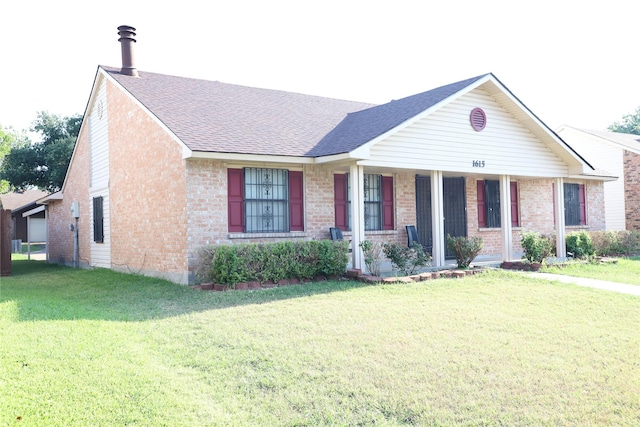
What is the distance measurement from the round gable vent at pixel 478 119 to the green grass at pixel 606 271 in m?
4.13

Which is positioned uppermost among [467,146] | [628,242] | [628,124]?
[628,124]

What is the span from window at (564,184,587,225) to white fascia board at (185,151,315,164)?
12.8 meters

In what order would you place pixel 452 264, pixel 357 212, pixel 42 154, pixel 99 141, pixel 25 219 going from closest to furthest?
pixel 357 212 → pixel 452 264 → pixel 99 141 → pixel 42 154 → pixel 25 219

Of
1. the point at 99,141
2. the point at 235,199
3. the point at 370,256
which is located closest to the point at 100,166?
the point at 99,141

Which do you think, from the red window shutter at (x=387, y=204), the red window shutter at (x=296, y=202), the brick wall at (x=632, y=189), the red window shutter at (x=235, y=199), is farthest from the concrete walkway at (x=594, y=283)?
the brick wall at (x=632, y=189)

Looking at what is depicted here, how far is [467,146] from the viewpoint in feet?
47.9

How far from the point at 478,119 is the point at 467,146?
2.69ft

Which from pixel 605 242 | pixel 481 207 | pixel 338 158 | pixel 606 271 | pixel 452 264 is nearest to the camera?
pixel 338 158

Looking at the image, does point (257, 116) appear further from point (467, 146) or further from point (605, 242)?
point (605, 242)

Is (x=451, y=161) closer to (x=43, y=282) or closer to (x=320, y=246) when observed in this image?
(x=320, y=246)

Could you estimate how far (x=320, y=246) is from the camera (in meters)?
12.1

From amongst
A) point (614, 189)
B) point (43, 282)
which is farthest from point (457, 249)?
point (614, 189)

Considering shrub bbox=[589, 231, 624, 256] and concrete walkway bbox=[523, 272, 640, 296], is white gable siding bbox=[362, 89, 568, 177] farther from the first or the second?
concrete walkway bbox=[523, 272, 640, 296]

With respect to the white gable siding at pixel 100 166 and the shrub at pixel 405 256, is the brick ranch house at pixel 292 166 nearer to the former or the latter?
the white gable siding at pixel 100 166
